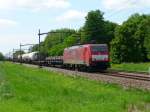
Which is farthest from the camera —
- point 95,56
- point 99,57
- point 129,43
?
point 129,43

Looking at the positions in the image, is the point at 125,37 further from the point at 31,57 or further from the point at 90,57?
the point at 90,57

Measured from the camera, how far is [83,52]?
58.1 m

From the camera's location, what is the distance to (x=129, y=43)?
106 metres

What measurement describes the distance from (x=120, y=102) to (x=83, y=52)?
120 feet

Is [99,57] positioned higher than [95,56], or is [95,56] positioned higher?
[95,56]

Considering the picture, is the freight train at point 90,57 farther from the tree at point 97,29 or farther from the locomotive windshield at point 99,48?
the tree at point 97,29

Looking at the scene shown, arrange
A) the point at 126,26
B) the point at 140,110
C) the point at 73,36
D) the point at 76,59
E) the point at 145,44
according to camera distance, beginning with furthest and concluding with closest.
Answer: the point at 73,36 → the point at 126,26 → the point at 145,44 → the point at 76,59 → the point at 140,110

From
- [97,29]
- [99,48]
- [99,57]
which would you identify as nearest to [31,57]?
[97,29]

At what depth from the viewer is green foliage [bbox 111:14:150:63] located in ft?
335

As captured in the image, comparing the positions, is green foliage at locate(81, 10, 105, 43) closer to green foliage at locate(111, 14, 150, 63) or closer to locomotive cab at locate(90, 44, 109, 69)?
green foliage at locate(111, 14, 150, 63)

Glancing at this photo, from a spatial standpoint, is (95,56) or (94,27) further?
(94,27)

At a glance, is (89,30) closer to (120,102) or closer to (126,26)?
(126,26)

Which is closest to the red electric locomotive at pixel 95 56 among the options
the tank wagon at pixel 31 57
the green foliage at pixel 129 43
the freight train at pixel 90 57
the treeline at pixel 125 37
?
the freight train at pixel 90 57

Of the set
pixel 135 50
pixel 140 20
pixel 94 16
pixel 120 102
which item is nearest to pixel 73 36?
pixel 94 16
